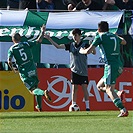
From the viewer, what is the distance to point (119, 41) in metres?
14.7

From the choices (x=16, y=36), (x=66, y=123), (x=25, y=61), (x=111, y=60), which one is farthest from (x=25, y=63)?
(x=66, y=123)

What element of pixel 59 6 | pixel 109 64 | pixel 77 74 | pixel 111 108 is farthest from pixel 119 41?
pixel 59 6

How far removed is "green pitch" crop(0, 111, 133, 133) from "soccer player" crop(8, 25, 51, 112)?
115 centimetres

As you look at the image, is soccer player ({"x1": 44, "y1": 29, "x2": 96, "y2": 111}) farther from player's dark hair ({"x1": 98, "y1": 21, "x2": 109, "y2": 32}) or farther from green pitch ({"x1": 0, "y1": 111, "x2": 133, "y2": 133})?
player's dark hair ({"x1": 98, "y1": 21, "x2": 109, "y2": 32})

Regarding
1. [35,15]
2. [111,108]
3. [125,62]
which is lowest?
[111,108]

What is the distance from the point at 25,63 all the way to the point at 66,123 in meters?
3.59

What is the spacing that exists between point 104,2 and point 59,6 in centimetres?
144

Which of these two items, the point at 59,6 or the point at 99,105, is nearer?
the point at 99,105

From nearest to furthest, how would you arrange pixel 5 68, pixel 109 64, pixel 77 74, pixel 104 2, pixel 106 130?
1. pixel 106 130
2. pixel 109 64
3. pixel 77 74
4. pixel 5 68
5. pixel 104 2

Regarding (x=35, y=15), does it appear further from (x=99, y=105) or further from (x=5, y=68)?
(x=99, y=105)

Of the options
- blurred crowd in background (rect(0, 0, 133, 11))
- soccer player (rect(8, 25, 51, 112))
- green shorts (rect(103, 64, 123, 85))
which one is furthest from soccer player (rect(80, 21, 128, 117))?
blurred crowd in background (rect(0, 0, 133, 11))

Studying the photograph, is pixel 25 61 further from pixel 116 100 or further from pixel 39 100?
pixel 116 100

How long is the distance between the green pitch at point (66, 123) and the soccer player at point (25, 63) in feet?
3.78

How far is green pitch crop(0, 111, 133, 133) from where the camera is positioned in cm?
1209
